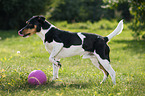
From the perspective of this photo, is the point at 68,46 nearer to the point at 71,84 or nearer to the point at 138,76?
the point at 71,84

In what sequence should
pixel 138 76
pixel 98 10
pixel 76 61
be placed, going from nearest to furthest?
1. pixel 138 76
2. pixel 76 61
3. pixel 98 10

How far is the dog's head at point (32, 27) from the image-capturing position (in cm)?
484

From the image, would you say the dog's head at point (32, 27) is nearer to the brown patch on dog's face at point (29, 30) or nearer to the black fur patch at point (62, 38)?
the brown patch on dog's face at point (29, 30)

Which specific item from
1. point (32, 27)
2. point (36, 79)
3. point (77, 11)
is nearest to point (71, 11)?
point (77, 11)

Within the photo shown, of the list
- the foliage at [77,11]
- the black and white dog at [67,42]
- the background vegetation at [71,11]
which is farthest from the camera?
the foliage at [77,11]

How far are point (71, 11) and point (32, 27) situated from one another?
27.2m

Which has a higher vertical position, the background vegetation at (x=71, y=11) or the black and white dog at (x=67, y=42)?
the black and white dog at (x=67, y=42)

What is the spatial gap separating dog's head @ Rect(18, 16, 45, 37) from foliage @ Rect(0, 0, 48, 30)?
48.3ft

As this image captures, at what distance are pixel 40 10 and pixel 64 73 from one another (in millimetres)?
15026

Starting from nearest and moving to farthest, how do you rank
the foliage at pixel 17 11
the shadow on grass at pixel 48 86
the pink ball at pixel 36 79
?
1. the shadow on grass at pixel 48 86
2. the pink ball at pixel 36 79
3. the foliage at pixel 17 11

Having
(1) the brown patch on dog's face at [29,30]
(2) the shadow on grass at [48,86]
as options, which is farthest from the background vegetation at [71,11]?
(1) the brown patch on dog's face at [29,30]

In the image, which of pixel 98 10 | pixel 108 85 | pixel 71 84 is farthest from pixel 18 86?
pixel 98 10

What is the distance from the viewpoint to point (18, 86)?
4.91m

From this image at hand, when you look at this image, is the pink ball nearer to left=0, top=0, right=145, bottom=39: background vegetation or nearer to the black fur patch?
the black fur patch
